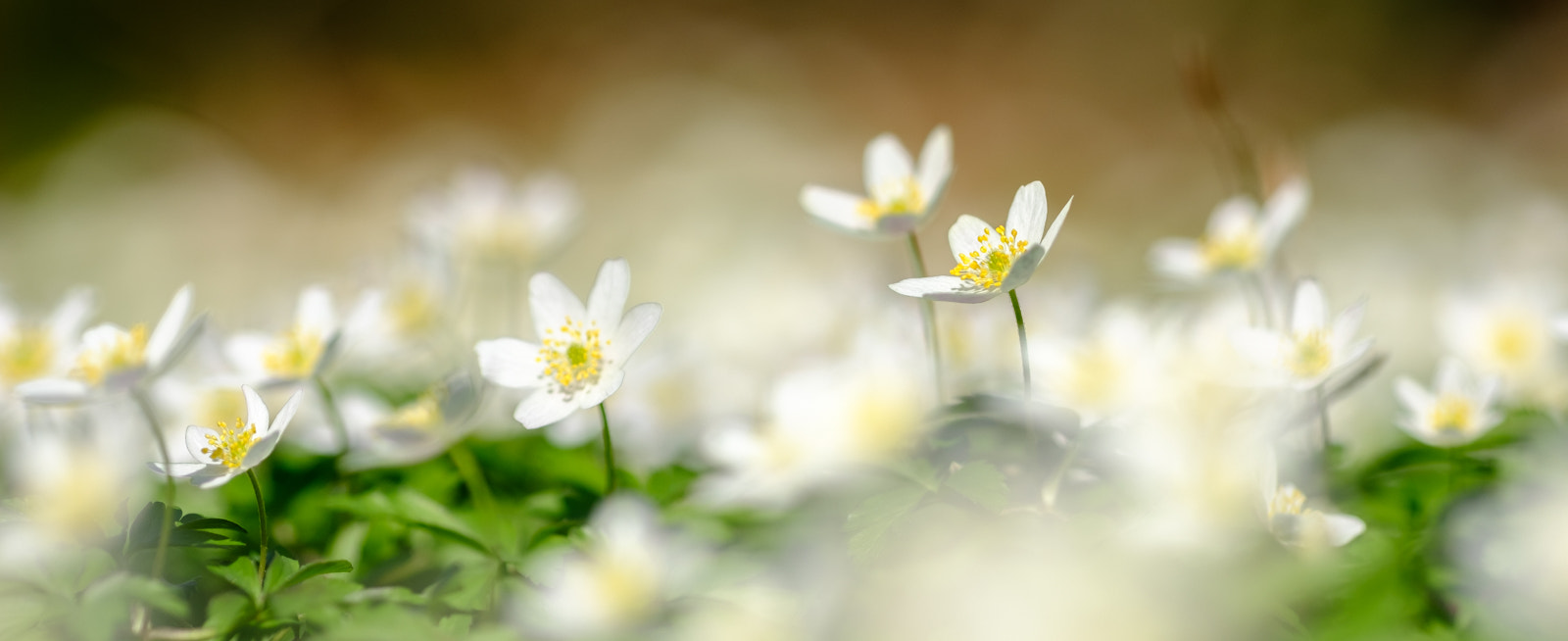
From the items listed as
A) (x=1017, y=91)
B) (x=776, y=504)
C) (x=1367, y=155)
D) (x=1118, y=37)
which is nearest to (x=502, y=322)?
(x=776, y=504)

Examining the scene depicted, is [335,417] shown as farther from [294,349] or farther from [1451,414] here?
[1451,414]

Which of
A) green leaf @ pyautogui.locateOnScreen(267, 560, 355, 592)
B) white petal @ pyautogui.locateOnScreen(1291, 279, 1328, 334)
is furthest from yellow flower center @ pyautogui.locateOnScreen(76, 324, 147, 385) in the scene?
white petal @ pyautogui.locateOnScreen(1291, 279, 1328, 334)

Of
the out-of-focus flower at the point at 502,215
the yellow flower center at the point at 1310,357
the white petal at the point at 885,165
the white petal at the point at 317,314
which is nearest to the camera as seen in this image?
the yellow flower center at the point at 1310,357

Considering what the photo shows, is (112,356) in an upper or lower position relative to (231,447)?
upper

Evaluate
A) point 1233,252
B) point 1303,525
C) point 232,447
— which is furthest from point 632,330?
point 1233,252

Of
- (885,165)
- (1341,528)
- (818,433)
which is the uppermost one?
(885,165)

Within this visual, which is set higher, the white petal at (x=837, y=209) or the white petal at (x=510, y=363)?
the white petal at (x=837, y=209)

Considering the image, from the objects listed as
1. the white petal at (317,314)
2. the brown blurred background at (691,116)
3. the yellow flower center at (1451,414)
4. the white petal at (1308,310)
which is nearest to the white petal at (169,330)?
the white petal at (317,314)

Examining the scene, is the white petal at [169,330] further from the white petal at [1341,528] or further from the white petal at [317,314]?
the white petal at [1341,528]
